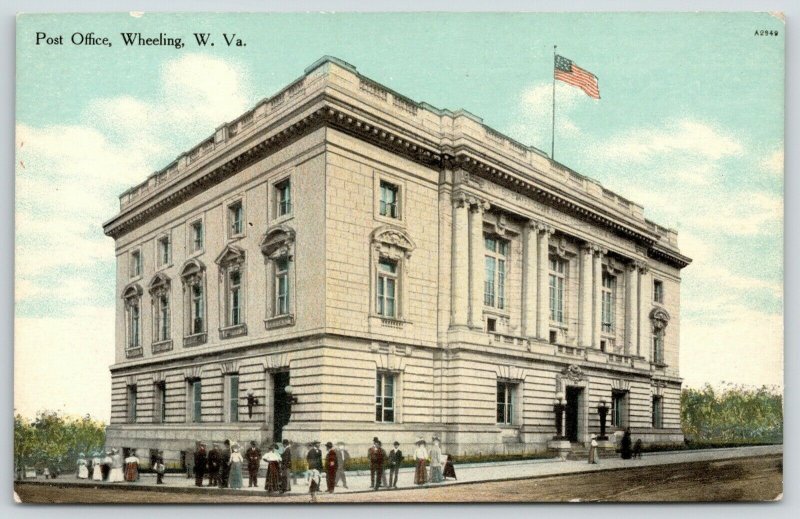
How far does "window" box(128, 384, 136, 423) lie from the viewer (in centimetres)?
1569

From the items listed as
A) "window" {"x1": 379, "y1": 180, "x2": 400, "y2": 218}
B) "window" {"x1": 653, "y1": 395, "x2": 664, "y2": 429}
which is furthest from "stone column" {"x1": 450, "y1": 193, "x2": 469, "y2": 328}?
"window" {"x1": 653, "y1": 395, "x2": 664, "y2": 429}

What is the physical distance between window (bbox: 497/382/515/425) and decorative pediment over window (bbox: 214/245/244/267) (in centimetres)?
563

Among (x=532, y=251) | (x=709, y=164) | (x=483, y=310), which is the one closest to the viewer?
(x=709, y=164)

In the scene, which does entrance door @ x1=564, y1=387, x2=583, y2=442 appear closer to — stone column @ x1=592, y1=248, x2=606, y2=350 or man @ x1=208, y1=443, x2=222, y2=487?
stone column @ x1=592, y1=248, x2=606, y2=350

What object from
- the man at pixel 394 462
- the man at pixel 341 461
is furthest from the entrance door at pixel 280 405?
the man at pixel 394 462

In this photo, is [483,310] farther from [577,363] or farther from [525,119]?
[525,119]

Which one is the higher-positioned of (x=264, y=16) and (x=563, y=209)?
(x=264, y=16)

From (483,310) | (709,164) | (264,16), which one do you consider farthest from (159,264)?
(709,164)

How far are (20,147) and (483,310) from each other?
29.0 feet

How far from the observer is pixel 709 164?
16203 millimetres

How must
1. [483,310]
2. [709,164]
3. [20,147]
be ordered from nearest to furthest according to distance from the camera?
[20,147]
[709,164]
[483,310]

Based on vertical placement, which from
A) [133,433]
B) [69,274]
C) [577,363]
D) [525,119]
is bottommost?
[133,433]

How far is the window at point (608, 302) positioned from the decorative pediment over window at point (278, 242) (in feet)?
23.4

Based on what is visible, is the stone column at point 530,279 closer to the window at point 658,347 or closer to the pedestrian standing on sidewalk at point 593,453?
Result: the window at point 658,347
